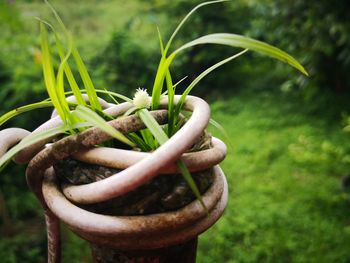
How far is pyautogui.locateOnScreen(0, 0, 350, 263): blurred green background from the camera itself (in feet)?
7.32

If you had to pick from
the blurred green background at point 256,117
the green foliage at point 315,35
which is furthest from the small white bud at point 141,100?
the green foliage at point 315,35


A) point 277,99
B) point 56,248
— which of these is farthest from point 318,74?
point 56,248

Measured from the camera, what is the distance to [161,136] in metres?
0.58

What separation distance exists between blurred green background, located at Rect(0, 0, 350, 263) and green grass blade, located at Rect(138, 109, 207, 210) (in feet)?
2.42

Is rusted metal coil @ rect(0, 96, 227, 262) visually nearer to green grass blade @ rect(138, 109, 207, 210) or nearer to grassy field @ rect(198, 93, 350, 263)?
green grass blade @ rect(138, 109, 207, 210)

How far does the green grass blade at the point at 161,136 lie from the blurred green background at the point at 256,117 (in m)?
0.74

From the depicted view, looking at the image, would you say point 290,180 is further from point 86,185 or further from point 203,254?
point 86,185

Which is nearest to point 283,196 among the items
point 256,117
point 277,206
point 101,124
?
point 277,206

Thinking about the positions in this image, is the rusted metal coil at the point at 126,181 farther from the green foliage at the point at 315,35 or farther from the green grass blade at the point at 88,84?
the green foliage at the point at 315,35

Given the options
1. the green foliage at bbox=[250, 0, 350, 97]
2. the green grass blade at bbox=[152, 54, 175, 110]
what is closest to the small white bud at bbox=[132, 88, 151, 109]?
the green grass blade at bbox=[152, 54, 175, 110]

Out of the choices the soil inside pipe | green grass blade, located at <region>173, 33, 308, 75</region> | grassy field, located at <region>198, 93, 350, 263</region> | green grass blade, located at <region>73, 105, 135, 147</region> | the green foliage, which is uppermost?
green grass blade, located at <region>173, 33, 308, 75</region>

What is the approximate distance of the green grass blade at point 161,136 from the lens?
533mm

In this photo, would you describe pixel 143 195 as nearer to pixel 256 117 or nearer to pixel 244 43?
pixel 244 43

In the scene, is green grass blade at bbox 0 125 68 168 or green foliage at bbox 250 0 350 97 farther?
green foliage at bbox 250 0 350 97
